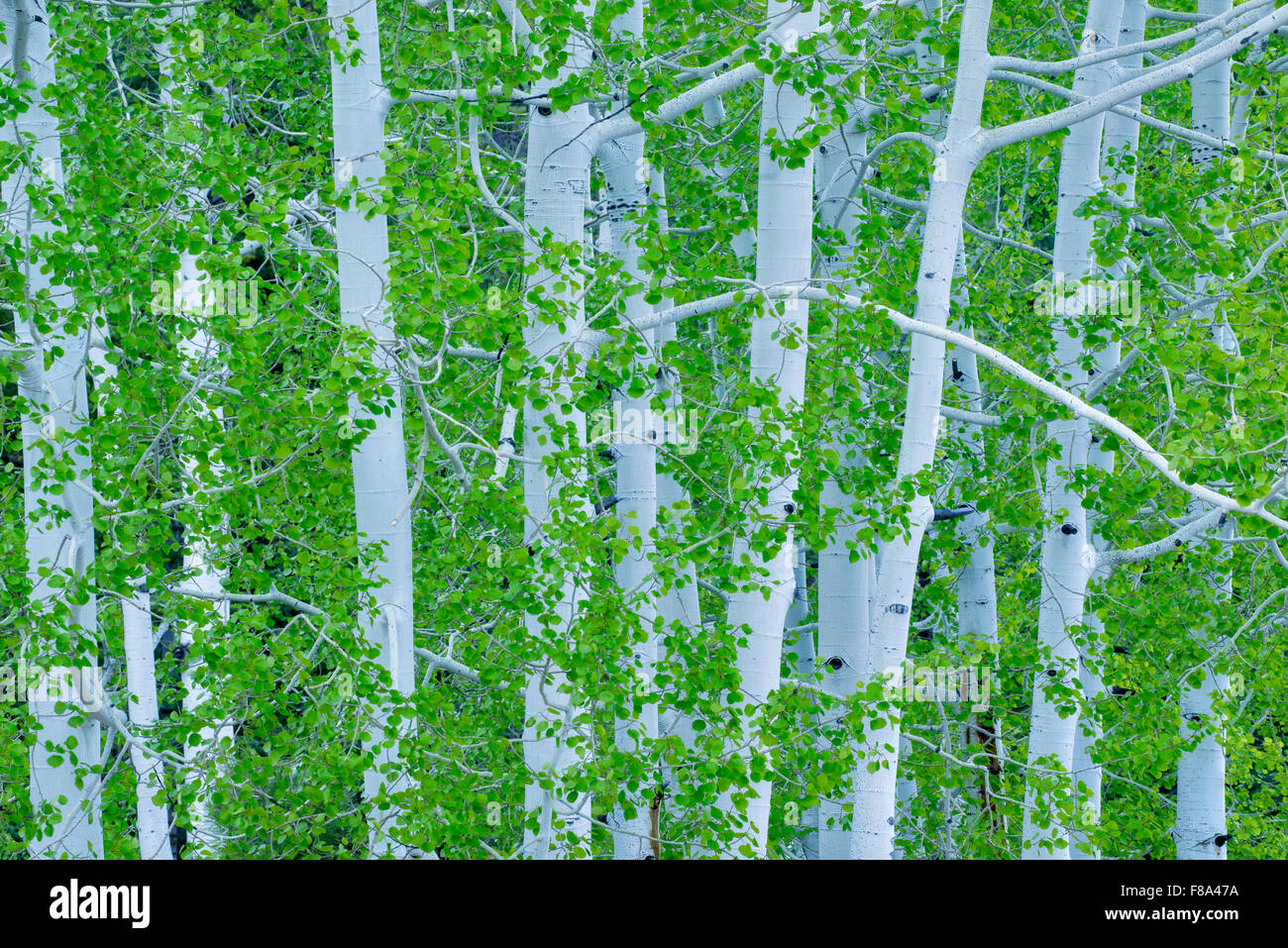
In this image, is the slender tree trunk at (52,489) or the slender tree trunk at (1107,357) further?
the slender tree trunk at (1107,357)

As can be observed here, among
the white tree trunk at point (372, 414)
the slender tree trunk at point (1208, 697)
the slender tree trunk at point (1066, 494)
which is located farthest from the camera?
the slender tree trunk at point (1208, 697)

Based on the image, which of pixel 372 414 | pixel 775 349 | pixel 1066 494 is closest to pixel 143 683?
pixel 372 414

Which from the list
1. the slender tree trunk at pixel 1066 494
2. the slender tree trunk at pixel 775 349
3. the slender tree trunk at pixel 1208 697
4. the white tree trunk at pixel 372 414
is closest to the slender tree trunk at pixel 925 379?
the slender tree trunk at pixel 775 349

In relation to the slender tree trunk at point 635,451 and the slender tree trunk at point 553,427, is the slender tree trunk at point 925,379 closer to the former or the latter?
the slender tree trunk at point 635,451

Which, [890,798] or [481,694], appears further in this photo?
[481,694]

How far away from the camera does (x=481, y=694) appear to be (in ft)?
26.5

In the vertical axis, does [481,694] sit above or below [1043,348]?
below

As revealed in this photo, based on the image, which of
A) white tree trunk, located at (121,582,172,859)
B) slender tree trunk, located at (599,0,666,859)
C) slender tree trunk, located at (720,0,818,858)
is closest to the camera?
slender tree trunk, located at (720,0,818,858)

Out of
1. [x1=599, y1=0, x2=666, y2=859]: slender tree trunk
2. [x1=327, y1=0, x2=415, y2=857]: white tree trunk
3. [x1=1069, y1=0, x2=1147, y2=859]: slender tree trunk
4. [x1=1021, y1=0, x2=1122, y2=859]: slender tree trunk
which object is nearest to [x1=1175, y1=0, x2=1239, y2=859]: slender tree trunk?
[x1=1069, y1=0, x2=1147, y2=859]: slender tree trunk

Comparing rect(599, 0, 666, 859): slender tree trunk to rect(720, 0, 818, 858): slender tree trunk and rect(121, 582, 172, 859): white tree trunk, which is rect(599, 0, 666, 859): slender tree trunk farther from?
rect(121, 582, 172, 859): white tree trunk

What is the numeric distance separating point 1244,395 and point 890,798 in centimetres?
265

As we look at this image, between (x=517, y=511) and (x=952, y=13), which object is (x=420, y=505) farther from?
(x=952, y=13)

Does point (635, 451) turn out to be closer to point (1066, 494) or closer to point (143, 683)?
point (1066, 494)
